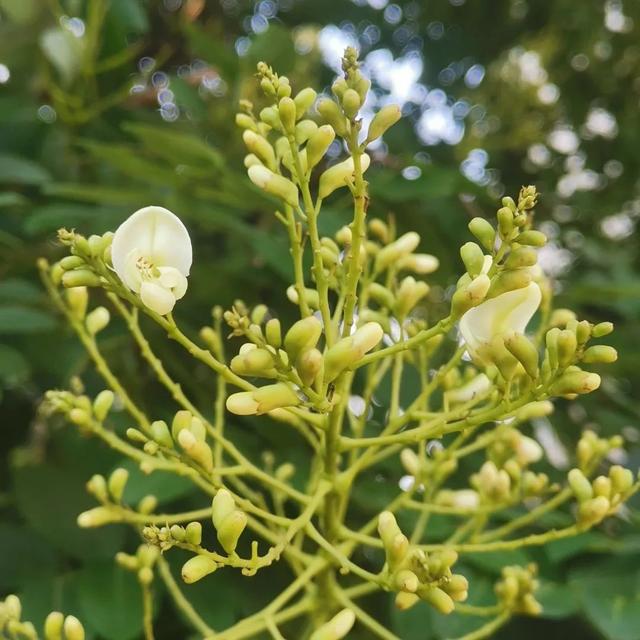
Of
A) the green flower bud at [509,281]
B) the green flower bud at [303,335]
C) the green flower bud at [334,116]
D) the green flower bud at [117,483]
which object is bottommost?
the green flower bud at [117,483]

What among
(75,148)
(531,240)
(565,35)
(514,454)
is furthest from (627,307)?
(565,35)

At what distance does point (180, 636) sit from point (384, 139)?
100 cm

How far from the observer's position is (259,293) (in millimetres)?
1089

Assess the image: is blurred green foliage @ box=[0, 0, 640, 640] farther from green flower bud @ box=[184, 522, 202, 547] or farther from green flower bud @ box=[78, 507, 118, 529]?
green flower bud @ box=[184, 522, 202, 547]

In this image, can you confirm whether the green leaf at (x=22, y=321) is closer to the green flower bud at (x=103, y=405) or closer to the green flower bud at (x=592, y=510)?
the green flower bud at (x=103, y=405)

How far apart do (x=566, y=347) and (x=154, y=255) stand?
0.29m

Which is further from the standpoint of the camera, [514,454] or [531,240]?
[514,454]

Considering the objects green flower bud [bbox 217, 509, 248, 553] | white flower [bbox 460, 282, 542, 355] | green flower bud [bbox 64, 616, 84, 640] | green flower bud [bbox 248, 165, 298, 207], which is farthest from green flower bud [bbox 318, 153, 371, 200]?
green flower bud [bbox 64, 616, 84, 640]

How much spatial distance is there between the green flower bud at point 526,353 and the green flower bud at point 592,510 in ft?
0.53

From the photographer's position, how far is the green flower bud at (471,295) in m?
0.52

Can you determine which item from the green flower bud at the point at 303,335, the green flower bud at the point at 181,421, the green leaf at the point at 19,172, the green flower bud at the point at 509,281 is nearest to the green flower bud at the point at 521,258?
the green flower bud at the point at 509,281

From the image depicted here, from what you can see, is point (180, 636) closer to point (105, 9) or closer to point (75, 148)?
point (75, 148)

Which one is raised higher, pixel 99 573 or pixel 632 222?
pixel 632 222

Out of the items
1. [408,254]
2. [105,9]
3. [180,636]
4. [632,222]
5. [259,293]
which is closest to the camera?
[408,254]
